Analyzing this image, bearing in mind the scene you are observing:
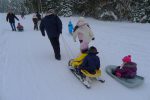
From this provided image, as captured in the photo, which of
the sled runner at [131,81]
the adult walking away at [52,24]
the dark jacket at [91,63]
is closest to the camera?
the sled runner at [131,81]

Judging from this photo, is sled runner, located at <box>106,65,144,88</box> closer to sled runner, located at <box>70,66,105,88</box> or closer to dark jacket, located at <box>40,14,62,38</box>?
sled runner, located at <box>70,66,105,88</box>

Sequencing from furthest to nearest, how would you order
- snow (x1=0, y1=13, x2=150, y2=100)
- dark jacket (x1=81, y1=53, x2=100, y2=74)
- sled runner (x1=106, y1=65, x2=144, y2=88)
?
dark jacket (x1=81, y1=53, x2=100, y2=74), sled runner (x1=106, y1=65, x2=144, y2=88), snow (x1=0, y1=13, x2=150, y2=100)

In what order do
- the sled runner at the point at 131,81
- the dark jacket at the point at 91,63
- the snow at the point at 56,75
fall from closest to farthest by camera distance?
1. the snow at the point at 56,75
2. the sled runner at the point at 131,81
3. the dark jacket at the point at 91,63

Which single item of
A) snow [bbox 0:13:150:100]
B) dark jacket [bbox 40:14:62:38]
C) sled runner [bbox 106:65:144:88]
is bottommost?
snow [bbox 0:13:150:100]

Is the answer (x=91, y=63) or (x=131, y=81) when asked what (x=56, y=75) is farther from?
(x=131, y=81)

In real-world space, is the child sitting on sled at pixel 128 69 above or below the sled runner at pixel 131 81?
above

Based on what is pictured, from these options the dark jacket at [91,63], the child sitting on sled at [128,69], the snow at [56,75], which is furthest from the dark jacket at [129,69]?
the dark jacket at [91,63]

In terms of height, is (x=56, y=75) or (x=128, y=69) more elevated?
(x=128, y=69)

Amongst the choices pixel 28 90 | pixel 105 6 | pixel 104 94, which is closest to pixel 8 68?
pixel 28 90

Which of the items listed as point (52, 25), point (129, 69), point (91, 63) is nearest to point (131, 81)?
point (129, 69)

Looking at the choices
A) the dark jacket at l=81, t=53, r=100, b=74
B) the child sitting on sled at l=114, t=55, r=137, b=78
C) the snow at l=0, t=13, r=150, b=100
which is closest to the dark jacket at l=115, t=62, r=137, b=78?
the child sitting on sled at l=114, t=55, r=137, b=78

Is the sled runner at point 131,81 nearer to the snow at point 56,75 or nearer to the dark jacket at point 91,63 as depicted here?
the snow at point 56,75

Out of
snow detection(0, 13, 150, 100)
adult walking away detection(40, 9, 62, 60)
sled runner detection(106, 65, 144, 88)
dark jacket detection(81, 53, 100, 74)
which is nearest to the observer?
snow detection(0, 13, 150, 100)

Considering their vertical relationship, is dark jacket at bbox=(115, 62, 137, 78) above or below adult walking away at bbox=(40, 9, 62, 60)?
below
